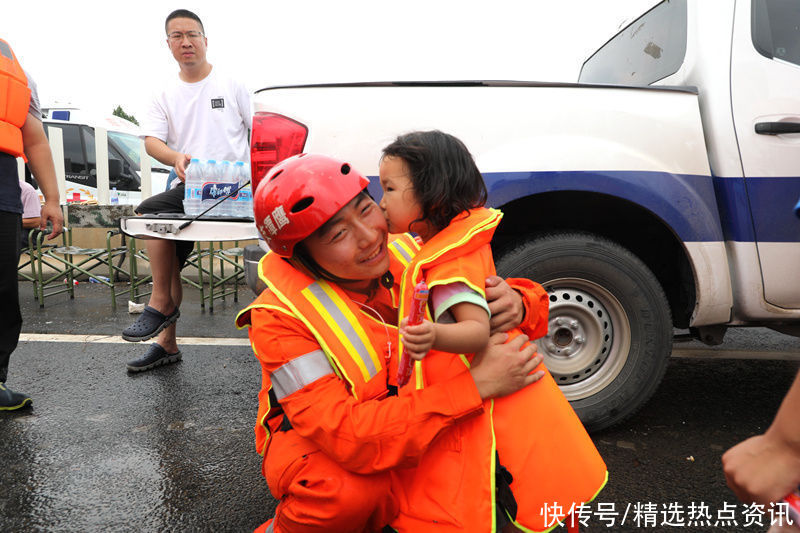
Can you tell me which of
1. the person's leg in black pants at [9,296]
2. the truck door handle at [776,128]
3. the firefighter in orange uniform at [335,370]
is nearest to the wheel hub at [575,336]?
the truck door handle at [776,128]

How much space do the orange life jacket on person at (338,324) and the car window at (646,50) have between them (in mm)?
2253

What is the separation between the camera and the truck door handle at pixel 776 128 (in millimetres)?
2369

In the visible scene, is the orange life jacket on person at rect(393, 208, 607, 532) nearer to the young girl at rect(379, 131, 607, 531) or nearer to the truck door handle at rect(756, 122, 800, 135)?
the young girl at rect(379, 131, 607, 531)

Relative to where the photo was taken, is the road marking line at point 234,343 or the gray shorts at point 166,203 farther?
the road marking line at point 234,343

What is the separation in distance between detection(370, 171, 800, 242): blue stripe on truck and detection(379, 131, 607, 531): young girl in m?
0.96

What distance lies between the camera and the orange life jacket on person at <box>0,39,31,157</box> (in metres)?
2.68

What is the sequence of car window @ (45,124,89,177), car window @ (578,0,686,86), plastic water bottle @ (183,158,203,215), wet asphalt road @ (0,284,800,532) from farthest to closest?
1. car window @ (45,124,89,177)
2. plastic water bottle @ (183,158,203,215)
3. car window @ (578,0,686,86)
4. wet asphalt road @ (0,284,800,532)

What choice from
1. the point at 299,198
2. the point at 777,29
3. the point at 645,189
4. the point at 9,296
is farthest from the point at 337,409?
the point at 777,29

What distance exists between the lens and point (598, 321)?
8.34ft

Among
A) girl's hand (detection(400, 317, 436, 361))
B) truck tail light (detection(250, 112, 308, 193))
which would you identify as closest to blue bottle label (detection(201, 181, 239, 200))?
truck tail light (detection(250, 112, 308, 193))

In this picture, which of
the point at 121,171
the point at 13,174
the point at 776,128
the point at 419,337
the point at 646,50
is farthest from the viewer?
the point at 121,171

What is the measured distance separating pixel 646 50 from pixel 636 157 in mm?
1109

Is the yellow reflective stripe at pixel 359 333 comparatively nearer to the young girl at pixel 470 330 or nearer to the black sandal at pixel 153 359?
the young girl at pixel 470 330

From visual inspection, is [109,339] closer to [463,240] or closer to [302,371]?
[302,371]
